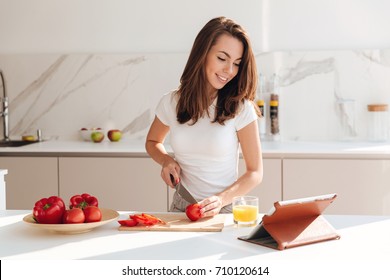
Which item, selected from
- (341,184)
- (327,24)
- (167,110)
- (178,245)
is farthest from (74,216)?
(327,24)

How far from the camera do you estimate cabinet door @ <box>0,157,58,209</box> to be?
13.1 ft

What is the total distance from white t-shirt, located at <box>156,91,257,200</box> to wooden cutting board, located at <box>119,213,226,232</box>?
0.34 metres

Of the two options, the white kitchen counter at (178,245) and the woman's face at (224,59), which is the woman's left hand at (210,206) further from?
the woman's face at (224,59)

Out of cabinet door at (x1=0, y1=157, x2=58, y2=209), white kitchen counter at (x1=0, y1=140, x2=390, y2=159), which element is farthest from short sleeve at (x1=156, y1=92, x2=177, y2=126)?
cabinet door at (x1=0, y1=157, x2=58, y2=209)

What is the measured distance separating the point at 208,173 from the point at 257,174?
22 centimetres

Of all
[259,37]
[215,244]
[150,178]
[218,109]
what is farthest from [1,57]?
[215,244]

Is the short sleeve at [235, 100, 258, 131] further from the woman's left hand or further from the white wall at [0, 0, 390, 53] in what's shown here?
the white wall at [0, 0, 390, 53]

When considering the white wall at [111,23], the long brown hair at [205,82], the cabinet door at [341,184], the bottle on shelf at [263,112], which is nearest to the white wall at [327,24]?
the white wall at [111,23]

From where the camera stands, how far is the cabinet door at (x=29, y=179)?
3.98m

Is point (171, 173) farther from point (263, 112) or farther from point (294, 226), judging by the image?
point (263, 112)

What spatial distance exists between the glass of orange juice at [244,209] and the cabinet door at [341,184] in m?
1.66

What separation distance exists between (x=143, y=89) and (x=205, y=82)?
74.7 inches

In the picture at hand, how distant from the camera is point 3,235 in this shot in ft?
6.88

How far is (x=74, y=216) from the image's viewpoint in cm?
207
